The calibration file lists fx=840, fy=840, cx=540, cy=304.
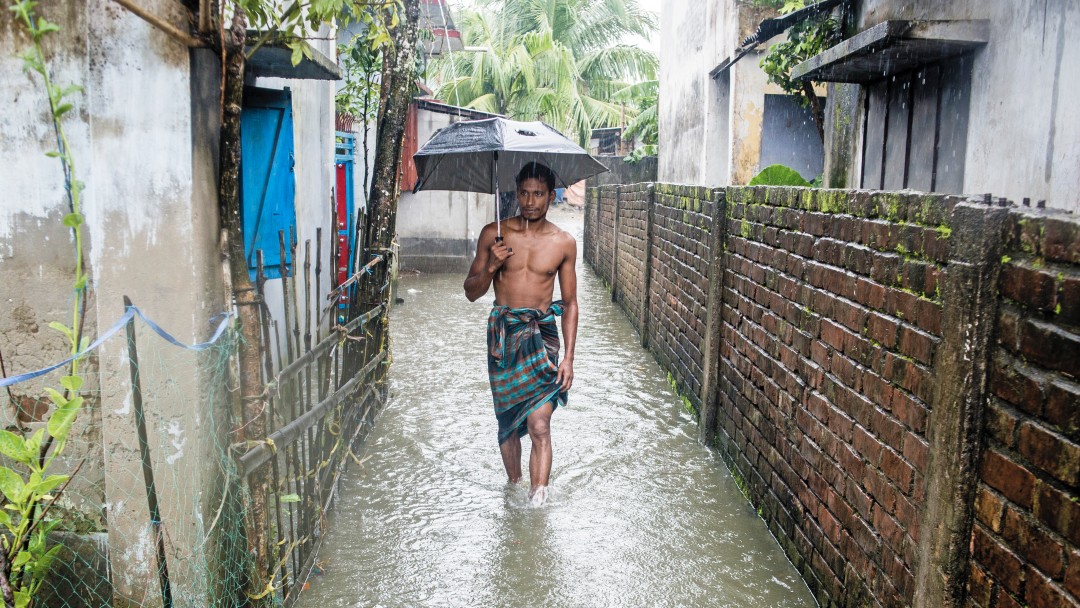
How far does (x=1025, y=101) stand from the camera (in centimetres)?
549

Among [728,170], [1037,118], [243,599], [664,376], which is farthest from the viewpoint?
[728,170]

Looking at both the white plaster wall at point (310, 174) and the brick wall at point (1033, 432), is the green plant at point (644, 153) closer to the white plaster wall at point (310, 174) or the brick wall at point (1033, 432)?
the white plaster wall at point (310, 174)

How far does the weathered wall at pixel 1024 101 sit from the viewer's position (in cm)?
506

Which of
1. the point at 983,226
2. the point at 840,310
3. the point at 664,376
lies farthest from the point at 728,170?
the point at 983,226

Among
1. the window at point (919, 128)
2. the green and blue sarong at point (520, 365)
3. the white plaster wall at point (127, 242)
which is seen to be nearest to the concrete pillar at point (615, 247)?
the window at point (919, 128)

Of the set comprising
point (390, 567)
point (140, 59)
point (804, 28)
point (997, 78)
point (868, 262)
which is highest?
point (804, 28)

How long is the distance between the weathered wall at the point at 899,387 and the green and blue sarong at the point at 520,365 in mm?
1230

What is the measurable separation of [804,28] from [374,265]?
5658mm


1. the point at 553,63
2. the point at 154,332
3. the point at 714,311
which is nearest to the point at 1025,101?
the point at 714,311

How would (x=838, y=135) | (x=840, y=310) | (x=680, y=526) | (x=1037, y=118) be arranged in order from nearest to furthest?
1. (x=840, y=310)
2. (x=680, y=526)
3. (x=1037, y=118)
4. (x=838, y=135)

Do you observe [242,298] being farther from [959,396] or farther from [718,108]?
[718,108]

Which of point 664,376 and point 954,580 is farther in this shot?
point 664,376

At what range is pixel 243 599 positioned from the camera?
325 centimetres

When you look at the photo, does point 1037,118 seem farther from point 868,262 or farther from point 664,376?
point 664,376
